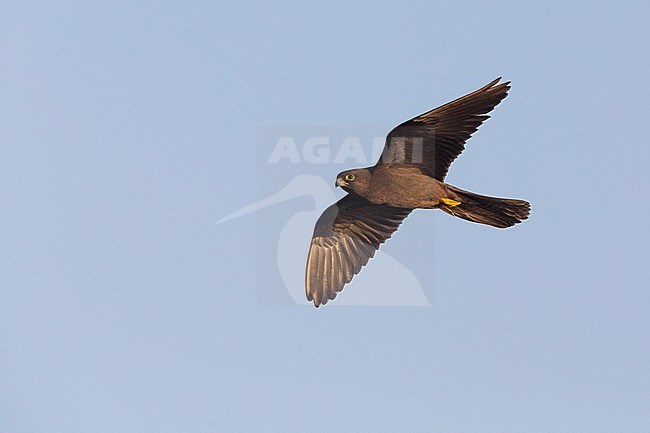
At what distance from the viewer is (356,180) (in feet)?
56.2

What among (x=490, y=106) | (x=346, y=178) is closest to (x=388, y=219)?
(x=346, y=178)

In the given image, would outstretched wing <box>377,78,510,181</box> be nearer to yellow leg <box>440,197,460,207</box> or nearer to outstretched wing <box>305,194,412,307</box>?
yellow leg <box>440,197,460,207</box>

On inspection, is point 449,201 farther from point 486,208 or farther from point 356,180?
point 356,180

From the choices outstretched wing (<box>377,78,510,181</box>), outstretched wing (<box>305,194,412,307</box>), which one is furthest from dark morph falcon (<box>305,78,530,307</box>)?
outstretched wing (<box>305,194,412,307</box>)

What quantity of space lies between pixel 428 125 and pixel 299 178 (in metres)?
4.45

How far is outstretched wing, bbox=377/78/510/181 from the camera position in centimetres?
1636

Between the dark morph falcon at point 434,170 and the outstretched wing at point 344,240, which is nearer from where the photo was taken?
the dark morph falcon at point 434,170

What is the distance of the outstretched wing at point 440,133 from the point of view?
644 inches

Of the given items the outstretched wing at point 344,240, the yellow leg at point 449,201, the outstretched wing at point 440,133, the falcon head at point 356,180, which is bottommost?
the outstretched wing at point 344,240

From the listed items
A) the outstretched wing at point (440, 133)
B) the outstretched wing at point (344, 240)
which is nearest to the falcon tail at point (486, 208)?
the outstretched wing at point (440, 133)

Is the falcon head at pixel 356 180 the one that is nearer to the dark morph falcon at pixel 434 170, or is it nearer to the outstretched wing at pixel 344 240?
the dark morph falcon at pixel 434 170

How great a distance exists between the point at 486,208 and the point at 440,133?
1231 mm

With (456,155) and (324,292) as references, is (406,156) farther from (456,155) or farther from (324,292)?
(324,292)

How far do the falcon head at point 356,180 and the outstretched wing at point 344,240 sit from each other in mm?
1385
